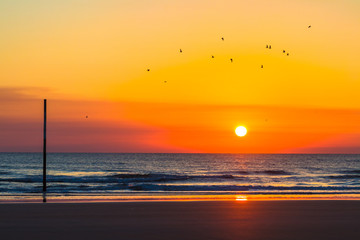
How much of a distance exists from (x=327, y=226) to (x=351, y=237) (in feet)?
6.06

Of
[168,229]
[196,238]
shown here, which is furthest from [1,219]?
[196,238]

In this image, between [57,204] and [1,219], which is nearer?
[1,219]

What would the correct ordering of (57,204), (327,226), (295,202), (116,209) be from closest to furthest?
1. (327,226)
2. (116,209)
3. (57,204)
4. (295,202)

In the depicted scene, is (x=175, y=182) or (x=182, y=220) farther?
(x=175, y=182)

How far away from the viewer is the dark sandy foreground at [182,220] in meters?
12.7

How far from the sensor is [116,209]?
18.0 m

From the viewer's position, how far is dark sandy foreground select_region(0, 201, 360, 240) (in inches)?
499

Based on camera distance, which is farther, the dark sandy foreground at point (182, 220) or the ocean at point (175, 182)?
the ocean at point (175, 182)

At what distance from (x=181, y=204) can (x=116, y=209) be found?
287 centimetres

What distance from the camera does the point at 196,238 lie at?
12125 millimetres

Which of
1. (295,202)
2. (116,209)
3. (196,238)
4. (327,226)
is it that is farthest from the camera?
(295,202)

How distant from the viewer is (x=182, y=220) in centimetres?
1528

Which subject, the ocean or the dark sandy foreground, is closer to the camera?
the dark sandy foreground

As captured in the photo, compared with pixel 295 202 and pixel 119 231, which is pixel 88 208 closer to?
pixel 119 231
